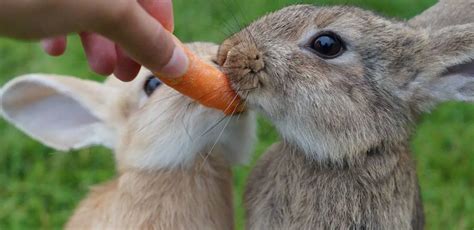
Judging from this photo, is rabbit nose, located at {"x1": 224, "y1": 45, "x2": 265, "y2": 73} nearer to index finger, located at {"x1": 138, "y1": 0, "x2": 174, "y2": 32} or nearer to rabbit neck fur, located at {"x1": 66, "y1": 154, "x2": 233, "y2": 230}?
index finger, located at {"x1": 138, "y1": 0, "x2": 174, "y2": 32}

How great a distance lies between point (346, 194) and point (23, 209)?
2.67 meters

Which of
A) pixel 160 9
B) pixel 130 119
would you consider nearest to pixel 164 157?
pixel 130 119

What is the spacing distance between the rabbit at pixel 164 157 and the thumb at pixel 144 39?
3.11 ft

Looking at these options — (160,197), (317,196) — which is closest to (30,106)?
(160,197)

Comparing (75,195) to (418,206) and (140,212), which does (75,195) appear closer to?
(140,212)

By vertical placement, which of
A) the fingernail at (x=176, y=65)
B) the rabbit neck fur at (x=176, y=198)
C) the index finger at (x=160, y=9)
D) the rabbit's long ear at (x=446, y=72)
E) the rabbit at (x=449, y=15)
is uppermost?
the rabbit at (x=449, y=15)

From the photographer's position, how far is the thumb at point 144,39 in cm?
280

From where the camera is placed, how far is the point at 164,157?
4465 millimetres

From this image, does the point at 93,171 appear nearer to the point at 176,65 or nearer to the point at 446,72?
the point at 446,72

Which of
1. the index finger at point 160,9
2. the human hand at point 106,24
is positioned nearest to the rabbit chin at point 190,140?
the index finger at point 160,9

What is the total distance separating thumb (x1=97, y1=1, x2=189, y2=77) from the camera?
9.20ft

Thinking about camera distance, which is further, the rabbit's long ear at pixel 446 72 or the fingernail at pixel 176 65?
the rabbit's long ear at pixel 446 72

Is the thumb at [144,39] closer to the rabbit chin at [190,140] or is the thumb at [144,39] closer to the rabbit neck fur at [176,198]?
the rabbit chin at [190,140]

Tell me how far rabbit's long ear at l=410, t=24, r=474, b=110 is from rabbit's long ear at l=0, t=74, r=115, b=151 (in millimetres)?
1647
